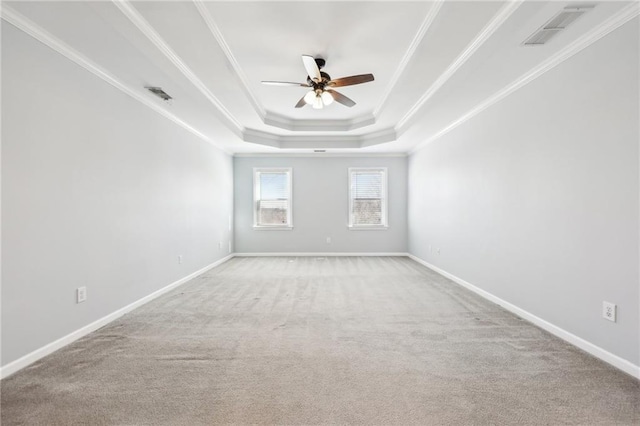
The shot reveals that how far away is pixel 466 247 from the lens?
4.07m

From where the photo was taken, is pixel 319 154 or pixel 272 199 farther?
pixel 272 199

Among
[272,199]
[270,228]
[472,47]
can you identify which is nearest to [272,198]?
[272,199]

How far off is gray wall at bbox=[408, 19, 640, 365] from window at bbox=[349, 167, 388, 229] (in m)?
2.90

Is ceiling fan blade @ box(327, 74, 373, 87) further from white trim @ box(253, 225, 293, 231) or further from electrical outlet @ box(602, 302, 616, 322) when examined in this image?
white trim @ box(253, 225, 293, 231)

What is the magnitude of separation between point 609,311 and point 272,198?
19.4 ft

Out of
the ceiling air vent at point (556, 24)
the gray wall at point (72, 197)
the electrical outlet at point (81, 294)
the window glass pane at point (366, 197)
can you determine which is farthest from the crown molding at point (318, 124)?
the electrical outlet at point (81, 294)

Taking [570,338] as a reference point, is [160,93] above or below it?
above

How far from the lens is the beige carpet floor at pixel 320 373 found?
1.56 meters

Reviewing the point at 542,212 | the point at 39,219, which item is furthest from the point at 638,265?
the point at 39,219

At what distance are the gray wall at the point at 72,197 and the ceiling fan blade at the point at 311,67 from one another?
78.7 inches

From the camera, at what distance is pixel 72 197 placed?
2432 mm

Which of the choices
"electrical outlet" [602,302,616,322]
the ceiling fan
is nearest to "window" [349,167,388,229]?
the ceiling fan

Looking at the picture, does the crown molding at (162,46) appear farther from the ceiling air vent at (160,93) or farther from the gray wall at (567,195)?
the gray wall at (567,195)

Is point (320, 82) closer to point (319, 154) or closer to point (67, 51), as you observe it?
point (67, 51)
